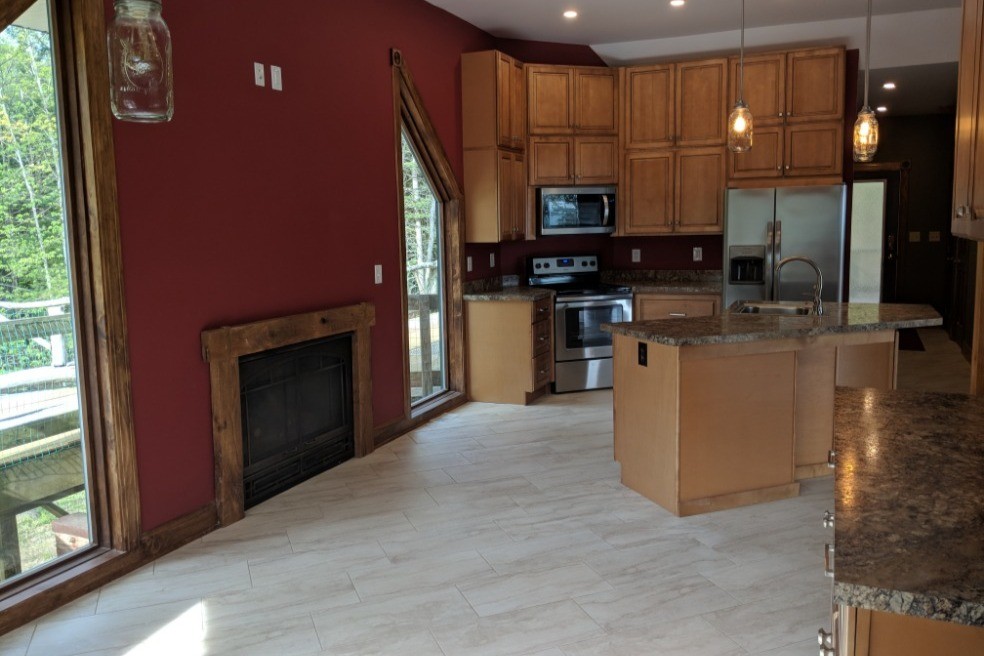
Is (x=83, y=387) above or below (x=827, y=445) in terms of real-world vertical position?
above

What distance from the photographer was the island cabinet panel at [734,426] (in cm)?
354

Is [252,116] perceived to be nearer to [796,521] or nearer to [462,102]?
[462,102]

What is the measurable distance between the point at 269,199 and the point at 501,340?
2.51 meters

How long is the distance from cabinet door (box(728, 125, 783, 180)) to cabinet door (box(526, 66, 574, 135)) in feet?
4.53

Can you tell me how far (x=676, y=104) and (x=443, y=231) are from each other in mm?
2270

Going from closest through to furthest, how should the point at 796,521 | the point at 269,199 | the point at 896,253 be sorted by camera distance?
the point at 796,521, the point at 269,199, the point at 896,253

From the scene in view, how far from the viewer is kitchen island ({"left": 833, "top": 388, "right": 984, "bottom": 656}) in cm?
113

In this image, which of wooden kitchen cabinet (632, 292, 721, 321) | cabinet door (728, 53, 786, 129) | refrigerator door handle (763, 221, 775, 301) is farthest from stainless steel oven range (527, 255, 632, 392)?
cabinet door (728, 53, 786, 129)

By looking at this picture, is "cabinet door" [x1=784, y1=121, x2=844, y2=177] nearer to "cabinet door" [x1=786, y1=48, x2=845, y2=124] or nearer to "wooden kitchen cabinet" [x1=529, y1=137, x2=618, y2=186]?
"cabinet door" [x1=786, y1=48, x2=845, y2=124]

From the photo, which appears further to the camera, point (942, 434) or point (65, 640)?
point (65, 640)

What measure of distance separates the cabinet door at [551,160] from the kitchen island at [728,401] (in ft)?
9.06

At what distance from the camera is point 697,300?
6312 mm

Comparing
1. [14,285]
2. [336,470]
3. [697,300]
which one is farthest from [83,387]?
[697,300]

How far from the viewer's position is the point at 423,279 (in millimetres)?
5680
